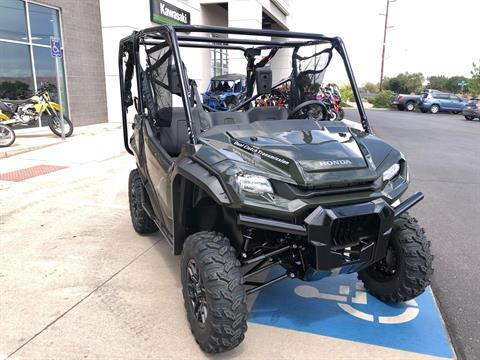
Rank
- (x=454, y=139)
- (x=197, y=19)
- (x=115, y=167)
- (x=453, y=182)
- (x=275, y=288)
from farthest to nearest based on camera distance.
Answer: (x=197, y=19), (x=454, y=139), (x=115, y=167), (x=453, y=182), (x=275, y=288)

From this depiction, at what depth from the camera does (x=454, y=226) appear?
5047mm

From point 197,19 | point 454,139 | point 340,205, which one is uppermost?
point 197,19

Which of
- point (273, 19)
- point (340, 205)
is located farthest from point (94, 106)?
point (273, 19)

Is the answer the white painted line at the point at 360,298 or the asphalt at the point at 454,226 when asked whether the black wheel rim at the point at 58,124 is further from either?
the white painted line at the point at 360,298

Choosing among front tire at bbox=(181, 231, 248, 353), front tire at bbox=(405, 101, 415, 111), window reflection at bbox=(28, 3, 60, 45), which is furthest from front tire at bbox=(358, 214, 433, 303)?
front tire at bbox=(405, 101, 415, 111)

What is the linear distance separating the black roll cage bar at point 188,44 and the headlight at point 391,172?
2.08 ft

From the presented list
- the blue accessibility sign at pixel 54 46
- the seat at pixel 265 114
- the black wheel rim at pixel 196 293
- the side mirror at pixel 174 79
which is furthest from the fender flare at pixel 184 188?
the blue accessibility sign at pixel 54 46

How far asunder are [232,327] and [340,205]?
92 centimetres

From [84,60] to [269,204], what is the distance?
13.4 meters

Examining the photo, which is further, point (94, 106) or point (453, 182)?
point (94, 106)

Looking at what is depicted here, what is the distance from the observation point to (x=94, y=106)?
14422 millimetres

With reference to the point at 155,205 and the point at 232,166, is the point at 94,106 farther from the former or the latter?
the point at 232,166

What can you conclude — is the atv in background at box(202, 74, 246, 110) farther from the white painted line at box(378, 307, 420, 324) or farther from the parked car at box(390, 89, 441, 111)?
the parked car at box(390, 89, 441, 111)

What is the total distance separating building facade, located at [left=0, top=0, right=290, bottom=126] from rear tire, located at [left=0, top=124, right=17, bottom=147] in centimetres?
198
